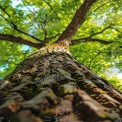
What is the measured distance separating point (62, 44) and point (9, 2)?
640 centimetres

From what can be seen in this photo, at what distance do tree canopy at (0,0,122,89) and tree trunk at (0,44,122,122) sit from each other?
7702 millimetres

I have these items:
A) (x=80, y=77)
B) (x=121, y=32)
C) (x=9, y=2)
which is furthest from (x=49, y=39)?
(x=80, y=77)

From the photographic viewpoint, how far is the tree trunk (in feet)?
5.60

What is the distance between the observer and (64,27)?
12000 millimetres

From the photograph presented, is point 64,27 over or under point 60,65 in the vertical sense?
over

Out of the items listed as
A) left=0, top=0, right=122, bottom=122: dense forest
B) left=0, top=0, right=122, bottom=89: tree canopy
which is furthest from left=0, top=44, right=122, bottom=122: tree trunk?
left=0, top=0, right=122, bottom=89: tree canopy

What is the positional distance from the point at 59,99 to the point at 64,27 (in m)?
10.1

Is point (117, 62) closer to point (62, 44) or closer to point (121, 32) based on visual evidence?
point (121, 32)

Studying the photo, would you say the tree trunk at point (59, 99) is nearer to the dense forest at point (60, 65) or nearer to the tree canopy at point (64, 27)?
the dense forest at point (60, 65)

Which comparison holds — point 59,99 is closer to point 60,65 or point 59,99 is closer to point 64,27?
point 60,65

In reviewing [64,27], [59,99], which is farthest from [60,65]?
[64,27]

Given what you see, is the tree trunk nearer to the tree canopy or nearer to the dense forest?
the dense forest

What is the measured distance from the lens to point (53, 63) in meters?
3.49

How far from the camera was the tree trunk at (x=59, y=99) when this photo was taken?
1.71 meters
